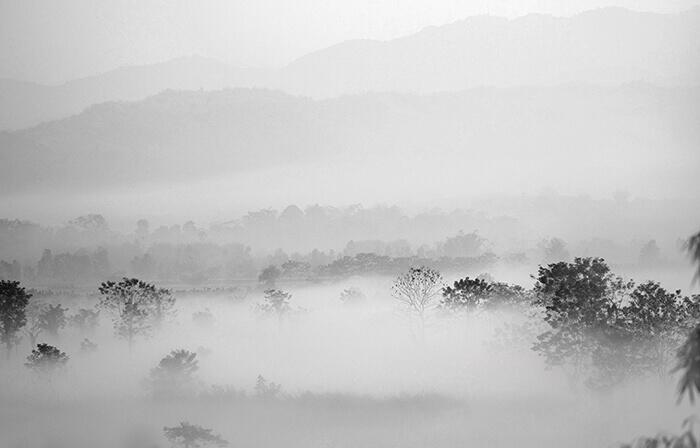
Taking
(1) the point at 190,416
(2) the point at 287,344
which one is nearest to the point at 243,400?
(1) the point at 190,416

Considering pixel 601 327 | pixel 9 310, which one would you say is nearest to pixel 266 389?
pixel 9 310

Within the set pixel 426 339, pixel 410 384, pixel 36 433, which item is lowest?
pixel 36 433

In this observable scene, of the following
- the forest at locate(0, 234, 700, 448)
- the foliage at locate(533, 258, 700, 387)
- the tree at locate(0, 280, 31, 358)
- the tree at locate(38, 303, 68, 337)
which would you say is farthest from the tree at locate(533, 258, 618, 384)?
the tree at locate(38, 303, 68, 337)

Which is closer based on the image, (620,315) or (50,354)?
(620,315)

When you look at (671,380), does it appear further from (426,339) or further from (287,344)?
(287,344)

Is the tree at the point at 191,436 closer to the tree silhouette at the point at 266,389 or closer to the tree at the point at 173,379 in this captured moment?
the tree at the point at 173,379

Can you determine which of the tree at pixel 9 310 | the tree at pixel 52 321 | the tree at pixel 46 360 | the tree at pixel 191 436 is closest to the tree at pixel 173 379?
the tree at pixel 46 360

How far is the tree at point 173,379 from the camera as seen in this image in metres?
93.2

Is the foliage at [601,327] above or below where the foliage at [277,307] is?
below

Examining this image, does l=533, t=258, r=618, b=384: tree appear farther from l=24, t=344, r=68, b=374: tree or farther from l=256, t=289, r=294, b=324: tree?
l=256, t=289, r=294, b=324: tree

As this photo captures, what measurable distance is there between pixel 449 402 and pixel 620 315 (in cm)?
2011

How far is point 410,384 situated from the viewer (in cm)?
9644

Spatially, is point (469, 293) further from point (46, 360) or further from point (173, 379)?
point (46, 360)

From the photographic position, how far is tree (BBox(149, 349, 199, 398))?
93188mm
